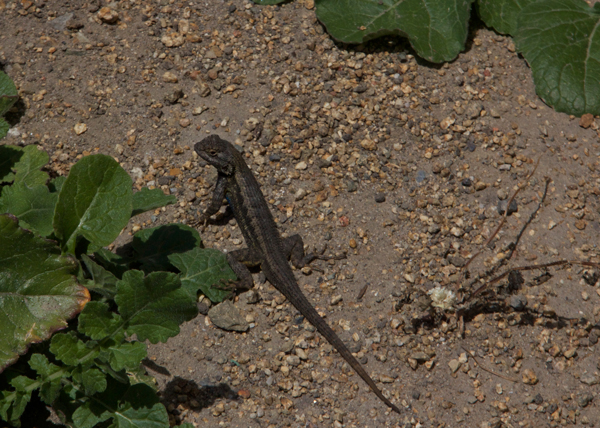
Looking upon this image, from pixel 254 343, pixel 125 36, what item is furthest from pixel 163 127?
pixel 254 343

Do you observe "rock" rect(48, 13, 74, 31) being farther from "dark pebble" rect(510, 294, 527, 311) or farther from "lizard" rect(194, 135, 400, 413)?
"dark pebble" rect(510, 294, 527, 311)

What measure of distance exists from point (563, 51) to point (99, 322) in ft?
16.0

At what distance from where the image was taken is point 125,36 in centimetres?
526

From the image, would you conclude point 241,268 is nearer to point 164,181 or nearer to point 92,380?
point 164,181

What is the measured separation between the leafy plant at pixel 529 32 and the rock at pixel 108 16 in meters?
2.15

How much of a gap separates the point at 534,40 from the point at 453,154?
1512 mm

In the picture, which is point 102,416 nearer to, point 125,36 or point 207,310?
point 207,310

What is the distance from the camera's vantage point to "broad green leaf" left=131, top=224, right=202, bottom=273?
4.20 meters

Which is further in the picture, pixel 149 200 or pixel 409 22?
pixel 409 22

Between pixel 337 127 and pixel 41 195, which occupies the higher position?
pixel 41 195

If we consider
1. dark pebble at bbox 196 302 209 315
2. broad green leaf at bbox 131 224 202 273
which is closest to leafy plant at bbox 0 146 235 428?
broad green leaf at bbox 131 224 202 273

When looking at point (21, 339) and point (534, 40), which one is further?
point (534, 40)

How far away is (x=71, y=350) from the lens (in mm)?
3027

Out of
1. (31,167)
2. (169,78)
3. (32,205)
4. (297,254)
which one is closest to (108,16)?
(169,78)
